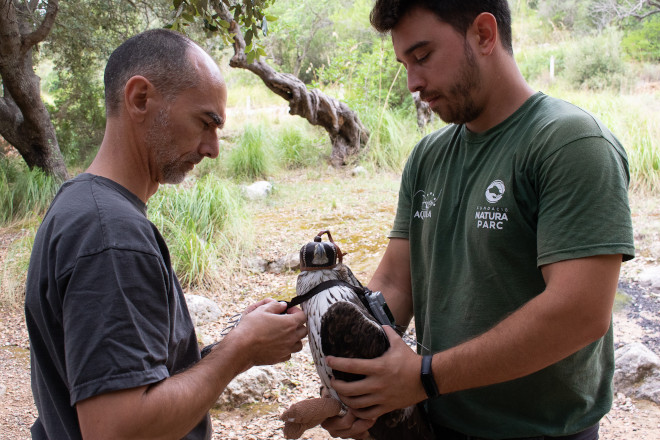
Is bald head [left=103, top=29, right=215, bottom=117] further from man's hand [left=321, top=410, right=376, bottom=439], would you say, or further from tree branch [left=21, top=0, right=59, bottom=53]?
tree branch [left=21, top=0, right=59, bottom=53]

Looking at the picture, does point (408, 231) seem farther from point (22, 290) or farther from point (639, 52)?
point (639, 52)

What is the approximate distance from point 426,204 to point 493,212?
1.10ft

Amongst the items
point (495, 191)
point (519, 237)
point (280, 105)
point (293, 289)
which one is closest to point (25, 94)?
point (293, 289)

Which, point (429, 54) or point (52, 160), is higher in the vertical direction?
point (429, 54)

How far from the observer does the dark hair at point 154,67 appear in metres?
1.66

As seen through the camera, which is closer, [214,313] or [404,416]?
[404,416]

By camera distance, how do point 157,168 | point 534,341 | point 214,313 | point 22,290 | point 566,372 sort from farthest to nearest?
1. point 22,290
2. point 214,313
3. point 157,168
4. point 566,372
5. point 534,341

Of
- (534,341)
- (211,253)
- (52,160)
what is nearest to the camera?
(534,341)

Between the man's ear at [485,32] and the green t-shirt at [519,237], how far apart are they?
221 millimetres

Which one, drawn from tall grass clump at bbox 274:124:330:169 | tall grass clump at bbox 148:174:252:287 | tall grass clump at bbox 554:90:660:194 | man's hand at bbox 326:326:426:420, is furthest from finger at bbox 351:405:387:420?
tall grass clump at bbox 274:124:330:169

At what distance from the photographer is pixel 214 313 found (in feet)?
16.3

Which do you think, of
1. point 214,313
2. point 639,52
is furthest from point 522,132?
point 639,52

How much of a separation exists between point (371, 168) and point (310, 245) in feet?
29.1

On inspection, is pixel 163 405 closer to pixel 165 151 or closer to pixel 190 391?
pixel 190 391
